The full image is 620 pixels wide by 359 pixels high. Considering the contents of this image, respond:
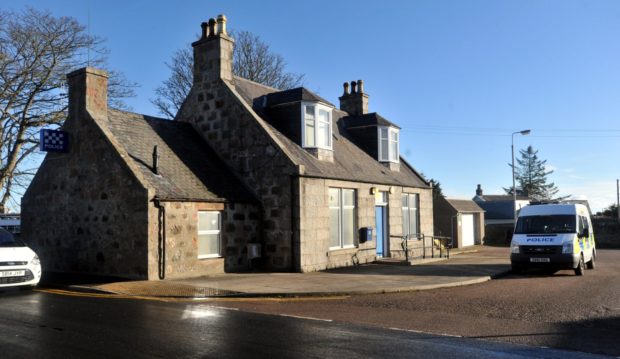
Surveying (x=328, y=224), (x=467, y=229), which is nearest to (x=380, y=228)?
(x=328, y=224)

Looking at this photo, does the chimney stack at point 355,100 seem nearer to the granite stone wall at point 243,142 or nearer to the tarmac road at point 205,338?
the granite stone wall at point 243,142

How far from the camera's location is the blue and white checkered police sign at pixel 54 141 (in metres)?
17.0

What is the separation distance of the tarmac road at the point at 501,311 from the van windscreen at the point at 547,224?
10.2 feet

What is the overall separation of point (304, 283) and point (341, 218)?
19.2 feet

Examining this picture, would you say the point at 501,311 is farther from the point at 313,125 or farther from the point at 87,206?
the point at 87,206

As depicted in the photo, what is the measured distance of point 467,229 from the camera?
3816cm

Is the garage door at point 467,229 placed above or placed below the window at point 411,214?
below

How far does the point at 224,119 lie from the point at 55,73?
12.7 m

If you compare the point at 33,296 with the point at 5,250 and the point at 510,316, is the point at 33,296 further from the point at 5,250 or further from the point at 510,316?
the point at 510,316

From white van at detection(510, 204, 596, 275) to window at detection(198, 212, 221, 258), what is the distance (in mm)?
9726

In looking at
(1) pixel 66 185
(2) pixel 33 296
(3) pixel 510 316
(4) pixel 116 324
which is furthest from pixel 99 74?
(3) pixel 510 316

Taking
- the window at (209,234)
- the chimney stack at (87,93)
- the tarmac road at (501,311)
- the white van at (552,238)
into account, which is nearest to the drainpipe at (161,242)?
the window at (209,234)

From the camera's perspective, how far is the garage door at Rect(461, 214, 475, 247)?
37281mm

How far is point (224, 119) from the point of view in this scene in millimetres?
19547
